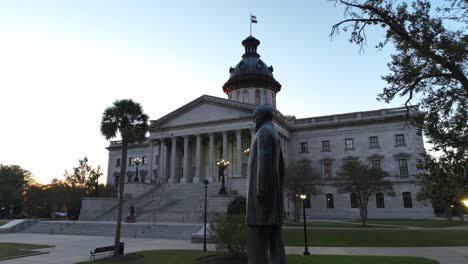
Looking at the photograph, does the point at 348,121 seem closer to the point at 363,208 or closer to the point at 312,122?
the point at 312,122

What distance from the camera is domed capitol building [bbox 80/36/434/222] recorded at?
4400cm

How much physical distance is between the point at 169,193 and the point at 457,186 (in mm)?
37625

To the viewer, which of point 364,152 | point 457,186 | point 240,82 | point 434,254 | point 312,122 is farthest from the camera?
point 240,82

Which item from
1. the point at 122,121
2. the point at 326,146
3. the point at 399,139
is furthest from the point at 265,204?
the point at 326,146

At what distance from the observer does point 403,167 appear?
46812 mm

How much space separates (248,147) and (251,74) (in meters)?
15.5

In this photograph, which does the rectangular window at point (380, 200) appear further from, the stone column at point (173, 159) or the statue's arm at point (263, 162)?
the statue's arm at point (263, 162)

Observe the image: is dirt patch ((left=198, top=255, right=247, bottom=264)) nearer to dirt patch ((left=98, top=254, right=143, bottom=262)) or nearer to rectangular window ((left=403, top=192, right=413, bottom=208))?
dirt patch ((left=98, top=254, right=143, bottom=262))

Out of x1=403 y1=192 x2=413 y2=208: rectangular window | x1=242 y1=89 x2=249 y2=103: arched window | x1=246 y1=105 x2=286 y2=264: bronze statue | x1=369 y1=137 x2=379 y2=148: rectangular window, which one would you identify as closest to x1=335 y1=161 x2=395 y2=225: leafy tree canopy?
x1=403 y1=192 x2=413 y2=208: rectangular window

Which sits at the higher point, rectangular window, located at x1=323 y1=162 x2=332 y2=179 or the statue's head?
rectangular window, located at x1=323 y1=162 x2=332 y2=179

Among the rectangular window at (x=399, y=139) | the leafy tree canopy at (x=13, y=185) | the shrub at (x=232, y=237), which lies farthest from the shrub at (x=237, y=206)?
the leafy tree canopy at (x=13, y=185)

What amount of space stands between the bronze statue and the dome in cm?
5330

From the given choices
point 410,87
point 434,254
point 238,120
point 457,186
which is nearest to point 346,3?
point 410,87

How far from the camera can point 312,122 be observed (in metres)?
54.1
